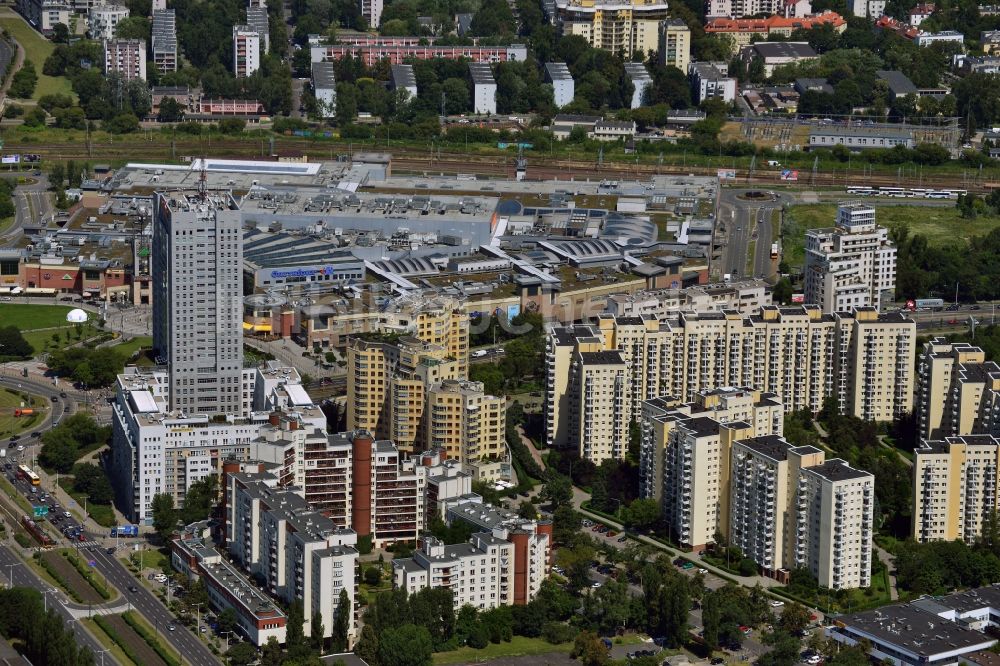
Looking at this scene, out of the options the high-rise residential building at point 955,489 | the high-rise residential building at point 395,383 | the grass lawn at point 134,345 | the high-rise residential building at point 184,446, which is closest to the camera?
the high-rise residential building at point 184,446

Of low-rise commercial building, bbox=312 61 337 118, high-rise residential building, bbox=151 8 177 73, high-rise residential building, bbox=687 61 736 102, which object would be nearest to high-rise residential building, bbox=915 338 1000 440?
high-rise residential building, bbox=687 61 736 102

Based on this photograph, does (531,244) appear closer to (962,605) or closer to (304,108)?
(304,108)

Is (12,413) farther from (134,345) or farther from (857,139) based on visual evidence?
(857,139)

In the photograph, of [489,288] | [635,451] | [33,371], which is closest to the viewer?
[635,451]

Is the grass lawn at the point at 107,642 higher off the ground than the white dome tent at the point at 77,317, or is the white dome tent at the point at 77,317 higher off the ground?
the white dome tent at the point at 77,317

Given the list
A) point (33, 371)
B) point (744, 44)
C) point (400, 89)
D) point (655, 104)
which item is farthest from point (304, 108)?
point (33, 371)

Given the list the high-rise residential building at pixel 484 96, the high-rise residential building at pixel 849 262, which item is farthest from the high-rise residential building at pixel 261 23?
the high-rise residential building at pixel 849 262

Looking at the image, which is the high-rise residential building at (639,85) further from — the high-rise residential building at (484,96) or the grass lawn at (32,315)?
the grass lawn at (32,315)
